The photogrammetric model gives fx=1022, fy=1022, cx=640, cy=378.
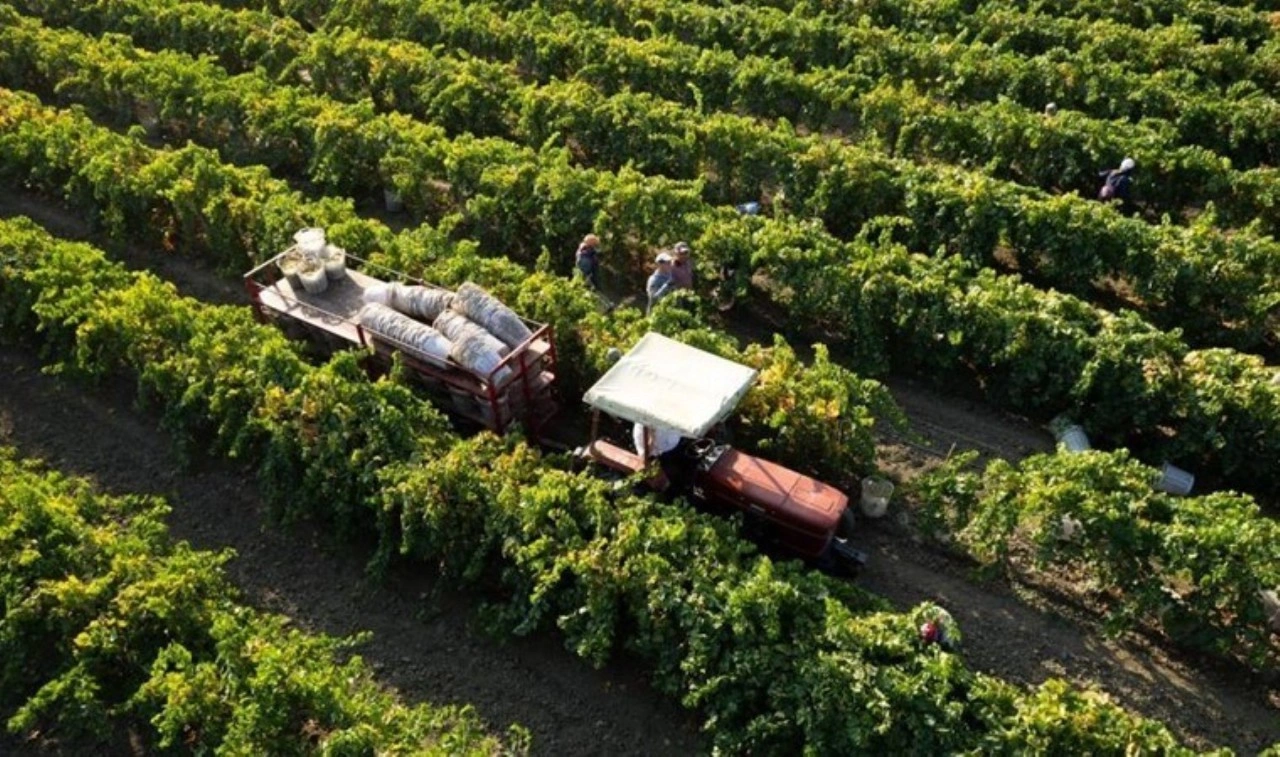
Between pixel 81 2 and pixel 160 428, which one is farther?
pixel 81 2

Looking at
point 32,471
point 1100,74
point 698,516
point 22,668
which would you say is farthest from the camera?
point 1100,74

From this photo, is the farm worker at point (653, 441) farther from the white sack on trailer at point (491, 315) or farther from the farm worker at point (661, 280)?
the farm worker at point (661, 280)

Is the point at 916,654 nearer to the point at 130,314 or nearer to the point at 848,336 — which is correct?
the point at 848,336

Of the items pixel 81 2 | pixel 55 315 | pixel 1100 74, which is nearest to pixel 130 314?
pixel 55 315

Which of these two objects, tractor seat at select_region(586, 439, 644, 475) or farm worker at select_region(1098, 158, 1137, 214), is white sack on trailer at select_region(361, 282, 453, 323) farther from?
farm worker at select_region(1098, 158, 1137, 214)

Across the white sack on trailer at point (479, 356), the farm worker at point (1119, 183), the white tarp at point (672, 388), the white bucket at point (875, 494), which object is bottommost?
the white bucket at point (875, 494)

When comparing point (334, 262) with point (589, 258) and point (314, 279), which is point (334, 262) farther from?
point (589, 258)

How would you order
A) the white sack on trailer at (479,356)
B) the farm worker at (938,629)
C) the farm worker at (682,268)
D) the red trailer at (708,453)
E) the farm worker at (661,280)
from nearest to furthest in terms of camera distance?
1. the farm worker at (938,629)
2. the red trailer at (708,453)
3. the white sack on trailer at (479,356)
4. the farm worker at (661,280)
5. the farm worker at (682,268)

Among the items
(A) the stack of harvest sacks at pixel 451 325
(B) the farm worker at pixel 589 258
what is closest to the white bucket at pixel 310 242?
(A) the stack of harvest sacks at pixel 451 325
